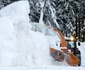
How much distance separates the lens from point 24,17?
47.6 ft

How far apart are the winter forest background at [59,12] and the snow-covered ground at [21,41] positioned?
1350 cm

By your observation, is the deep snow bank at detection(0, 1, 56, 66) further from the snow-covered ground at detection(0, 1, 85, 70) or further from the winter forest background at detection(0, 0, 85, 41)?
the winter forest background at detection(0, 0, 85, 41)

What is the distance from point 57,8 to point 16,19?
21.4m

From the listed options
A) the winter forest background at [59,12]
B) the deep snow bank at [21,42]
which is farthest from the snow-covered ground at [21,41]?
the winter forest background at [59,12]

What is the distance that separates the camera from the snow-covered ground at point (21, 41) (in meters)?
12.3

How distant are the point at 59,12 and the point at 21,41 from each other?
21623 millimetres

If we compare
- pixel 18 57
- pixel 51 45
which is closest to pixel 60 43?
pixel 51 45

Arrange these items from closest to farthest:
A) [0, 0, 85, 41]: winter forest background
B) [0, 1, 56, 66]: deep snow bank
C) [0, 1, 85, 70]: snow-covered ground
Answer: [0, 1, 85, 70]: snow-covered ground, [0, 1, 56, 66]: deep snow bank, [0, 0, 85, 41]: winter forest background

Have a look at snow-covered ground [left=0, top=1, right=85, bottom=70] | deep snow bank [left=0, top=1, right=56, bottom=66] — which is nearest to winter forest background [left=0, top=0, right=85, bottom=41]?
snow-covered ground [left=0, top=1, right=85, bottom=70]

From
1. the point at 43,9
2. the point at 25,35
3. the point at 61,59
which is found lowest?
the point at 61,59

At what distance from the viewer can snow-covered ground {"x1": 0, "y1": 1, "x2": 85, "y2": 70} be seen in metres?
12.3

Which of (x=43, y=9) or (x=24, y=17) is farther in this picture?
(x=43, y=9)

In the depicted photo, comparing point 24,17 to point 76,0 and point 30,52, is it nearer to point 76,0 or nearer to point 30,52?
point 30,52

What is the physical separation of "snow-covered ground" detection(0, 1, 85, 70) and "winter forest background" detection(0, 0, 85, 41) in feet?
44.3
